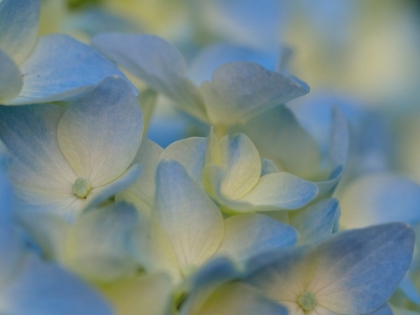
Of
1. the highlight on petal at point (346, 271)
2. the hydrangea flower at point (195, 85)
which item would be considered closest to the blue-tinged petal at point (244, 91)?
the hydrangea flower at point (195, 85)

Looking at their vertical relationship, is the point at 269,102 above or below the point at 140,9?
above

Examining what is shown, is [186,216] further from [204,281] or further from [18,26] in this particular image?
[18,26]

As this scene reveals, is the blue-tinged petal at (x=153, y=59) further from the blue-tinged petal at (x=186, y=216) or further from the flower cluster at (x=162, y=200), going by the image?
the blue-tinged petal at (x=186, y=216)

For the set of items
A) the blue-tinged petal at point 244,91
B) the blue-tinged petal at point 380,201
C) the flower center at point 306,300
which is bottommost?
the blue-tinged petal at point 380,201

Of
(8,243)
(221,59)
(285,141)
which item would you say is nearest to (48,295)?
(8,243)

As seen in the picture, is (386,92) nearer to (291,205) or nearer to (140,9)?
(140,9)

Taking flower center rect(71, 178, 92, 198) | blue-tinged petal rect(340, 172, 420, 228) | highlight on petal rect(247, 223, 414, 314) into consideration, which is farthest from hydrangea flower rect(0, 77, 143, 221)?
blue-tinged petal rect(340, 172, 420, 228)

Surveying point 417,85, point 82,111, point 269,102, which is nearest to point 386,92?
point 417,85
